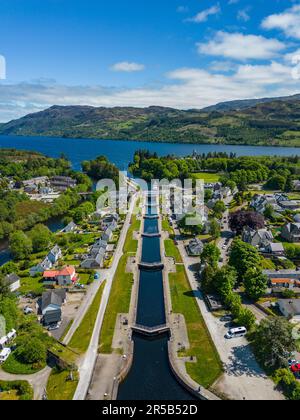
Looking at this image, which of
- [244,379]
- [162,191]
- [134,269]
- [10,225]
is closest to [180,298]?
[134,269]

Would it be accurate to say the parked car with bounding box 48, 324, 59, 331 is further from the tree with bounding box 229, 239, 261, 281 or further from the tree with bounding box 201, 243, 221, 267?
the tree with bounding box 229, 239, 261, 281

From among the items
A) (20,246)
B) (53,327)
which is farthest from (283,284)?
(20,246)

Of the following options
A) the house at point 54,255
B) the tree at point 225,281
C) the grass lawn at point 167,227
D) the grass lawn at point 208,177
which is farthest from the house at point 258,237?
the grass lawn at point 208,177

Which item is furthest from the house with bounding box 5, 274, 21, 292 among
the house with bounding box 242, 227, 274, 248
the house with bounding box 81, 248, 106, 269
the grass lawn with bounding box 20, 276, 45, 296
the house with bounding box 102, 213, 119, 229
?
the house with bounding box 242, 227, 274, 248

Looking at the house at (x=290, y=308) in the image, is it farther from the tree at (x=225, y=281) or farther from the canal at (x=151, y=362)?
the canal at (x=151, y=362)

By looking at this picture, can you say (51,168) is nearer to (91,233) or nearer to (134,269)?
(91,233)

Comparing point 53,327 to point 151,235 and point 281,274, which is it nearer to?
point 281,274
